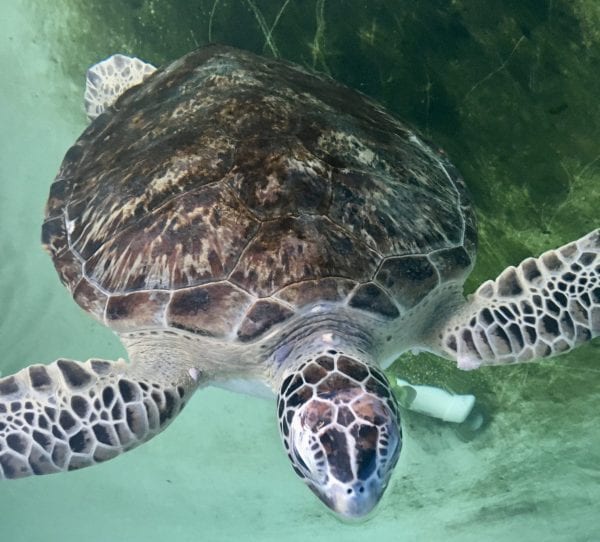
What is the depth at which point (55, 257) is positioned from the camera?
3.98 meters

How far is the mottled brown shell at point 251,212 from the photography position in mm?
3248

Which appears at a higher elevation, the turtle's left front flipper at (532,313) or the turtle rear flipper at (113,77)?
the turtle rear flipper at (113,77)

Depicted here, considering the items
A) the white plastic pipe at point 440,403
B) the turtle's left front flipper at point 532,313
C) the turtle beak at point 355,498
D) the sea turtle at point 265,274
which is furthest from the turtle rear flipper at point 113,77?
the turtle beak at point 355,498

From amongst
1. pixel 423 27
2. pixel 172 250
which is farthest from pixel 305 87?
pixel 172 250

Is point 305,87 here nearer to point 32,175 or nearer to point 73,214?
point 73,214

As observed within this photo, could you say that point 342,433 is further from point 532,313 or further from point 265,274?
point 532,313

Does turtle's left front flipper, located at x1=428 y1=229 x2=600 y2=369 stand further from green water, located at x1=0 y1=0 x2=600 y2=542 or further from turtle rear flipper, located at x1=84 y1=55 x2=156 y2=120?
turtle rear flipper, located at x1=84 y1=55 x2=156 y2=120

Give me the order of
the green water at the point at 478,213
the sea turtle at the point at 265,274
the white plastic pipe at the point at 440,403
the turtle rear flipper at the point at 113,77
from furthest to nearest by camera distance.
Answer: the white plastic pipe at the point at 440,403, the turtle rear flipper at the point at 113,77, the green water at the point at 478,213, the sea turtle at the point at 265,274

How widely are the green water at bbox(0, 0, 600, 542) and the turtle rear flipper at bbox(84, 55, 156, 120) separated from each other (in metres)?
0.59

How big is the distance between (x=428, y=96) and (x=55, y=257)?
2.74 metres

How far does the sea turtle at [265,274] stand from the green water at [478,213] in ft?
1.86

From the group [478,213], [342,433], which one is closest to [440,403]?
[478,213]

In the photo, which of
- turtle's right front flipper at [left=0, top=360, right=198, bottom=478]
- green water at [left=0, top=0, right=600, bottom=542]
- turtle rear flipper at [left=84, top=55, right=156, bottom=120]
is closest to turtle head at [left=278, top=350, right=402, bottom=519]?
turtle's right front flipper at [left=0, top=360, right=198, bottom=478]

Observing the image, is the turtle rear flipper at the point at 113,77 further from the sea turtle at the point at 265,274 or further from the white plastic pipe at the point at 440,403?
the white plastic pipe at the point at 440,403
